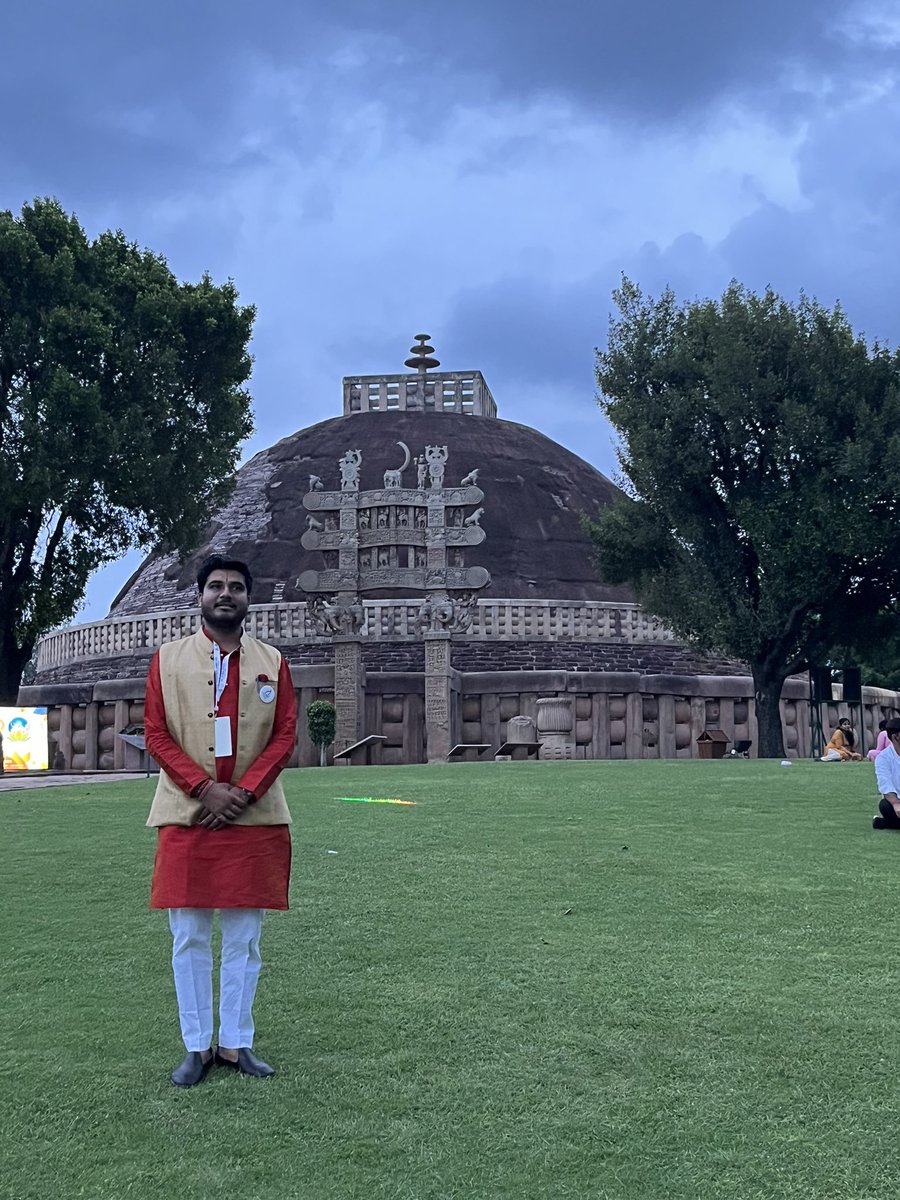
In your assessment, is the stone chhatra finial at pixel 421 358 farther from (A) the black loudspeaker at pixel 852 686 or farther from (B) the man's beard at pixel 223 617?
(B) the man's beard at pixel 223 617

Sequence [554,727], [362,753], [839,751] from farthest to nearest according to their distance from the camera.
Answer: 1. [362,753]
2. [554,727]
3. [839,751]

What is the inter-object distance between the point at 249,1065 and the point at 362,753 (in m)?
21.0

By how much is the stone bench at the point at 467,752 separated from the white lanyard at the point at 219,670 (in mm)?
20936

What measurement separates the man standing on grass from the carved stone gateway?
20.7 metres

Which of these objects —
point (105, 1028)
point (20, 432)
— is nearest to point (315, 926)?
point (105, 1028)

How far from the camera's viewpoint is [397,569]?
26203mm

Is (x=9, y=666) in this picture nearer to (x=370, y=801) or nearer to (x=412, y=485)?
(x=370, y=801)

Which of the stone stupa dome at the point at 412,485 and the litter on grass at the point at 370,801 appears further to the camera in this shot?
the stone stupa dome at the point at 412,485

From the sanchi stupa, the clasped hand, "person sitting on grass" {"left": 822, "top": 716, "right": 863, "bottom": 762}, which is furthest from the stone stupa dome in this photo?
the clasped hand

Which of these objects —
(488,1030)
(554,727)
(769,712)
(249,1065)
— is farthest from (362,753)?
(249,1065)

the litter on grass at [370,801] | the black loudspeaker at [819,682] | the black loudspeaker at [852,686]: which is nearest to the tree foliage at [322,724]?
the black loudspeaker at [819,682]

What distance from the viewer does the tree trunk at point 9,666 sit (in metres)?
23.0

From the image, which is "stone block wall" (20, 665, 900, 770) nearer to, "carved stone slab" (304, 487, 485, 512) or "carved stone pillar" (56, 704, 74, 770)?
"carved stone pillar" (56, 704, 74, 770)

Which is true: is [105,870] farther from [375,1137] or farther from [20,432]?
[20,432]
